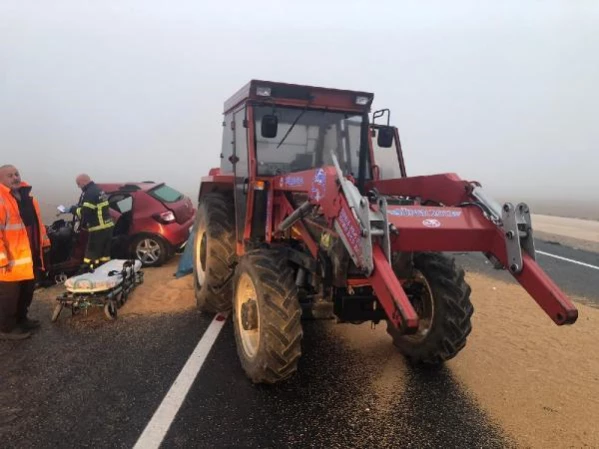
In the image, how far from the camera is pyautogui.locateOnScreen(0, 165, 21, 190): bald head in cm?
477

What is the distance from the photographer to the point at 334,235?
3.26 meters

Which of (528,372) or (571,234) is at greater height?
(528,372)

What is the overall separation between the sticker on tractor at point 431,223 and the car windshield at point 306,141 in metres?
2.01

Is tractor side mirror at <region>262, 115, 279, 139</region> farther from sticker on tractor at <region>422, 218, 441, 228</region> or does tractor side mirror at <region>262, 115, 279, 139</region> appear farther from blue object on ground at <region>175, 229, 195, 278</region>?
blue object on ground at <region>175, 229, 195, 278</region>

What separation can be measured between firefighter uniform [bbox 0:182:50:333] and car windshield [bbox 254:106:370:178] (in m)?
2.75

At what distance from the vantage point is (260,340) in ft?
11.3

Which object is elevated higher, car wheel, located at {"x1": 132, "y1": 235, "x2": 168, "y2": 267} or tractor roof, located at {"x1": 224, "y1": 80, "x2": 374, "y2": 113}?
tractor roof, located at {"x1": 224, "y1": 80, "x2": 374, "y2": 113}

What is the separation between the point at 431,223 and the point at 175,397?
8.12ft

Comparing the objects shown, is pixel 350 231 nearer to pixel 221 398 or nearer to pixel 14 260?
pixel 221 398

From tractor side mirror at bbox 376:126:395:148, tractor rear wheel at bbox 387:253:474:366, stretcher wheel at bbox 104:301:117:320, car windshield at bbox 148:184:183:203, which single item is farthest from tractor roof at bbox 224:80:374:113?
car windshield at bbox 148:184:183:203

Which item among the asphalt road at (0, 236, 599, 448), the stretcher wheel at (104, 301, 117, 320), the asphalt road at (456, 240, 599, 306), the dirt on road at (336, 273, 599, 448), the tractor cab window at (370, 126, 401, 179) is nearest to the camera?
the asphalt road at (0, 236, 599, 448)

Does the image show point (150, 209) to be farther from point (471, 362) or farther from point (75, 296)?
point (471, 362)

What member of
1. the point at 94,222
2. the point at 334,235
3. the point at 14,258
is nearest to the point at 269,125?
the point at 334,235

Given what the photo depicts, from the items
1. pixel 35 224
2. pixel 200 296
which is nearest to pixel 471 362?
pixel 200 296
